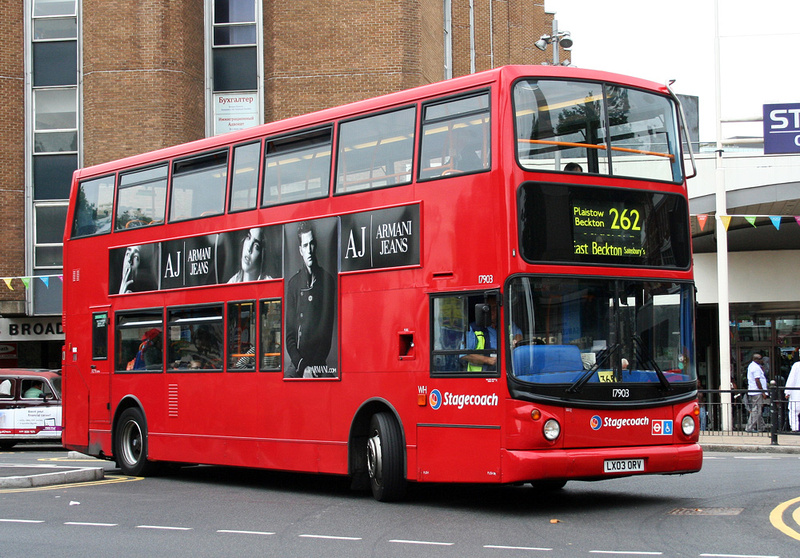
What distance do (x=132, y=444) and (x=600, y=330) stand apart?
869cm

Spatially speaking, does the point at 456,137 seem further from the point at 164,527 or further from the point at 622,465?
the point at 164,527

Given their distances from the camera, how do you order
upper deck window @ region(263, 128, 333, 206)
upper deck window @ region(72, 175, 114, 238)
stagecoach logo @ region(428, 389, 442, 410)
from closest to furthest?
stagecoach logo @ region(428, 389, 442, 410) < upper deck window @ region(263, 128, 333, 206) < upper deck window @ region(72, 175, 114, 238)

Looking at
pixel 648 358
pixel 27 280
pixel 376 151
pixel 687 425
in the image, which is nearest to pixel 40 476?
pixel 376 151

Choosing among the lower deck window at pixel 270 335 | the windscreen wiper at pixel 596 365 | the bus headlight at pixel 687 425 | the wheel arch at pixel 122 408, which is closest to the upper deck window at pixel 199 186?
the lower deck window at pixel 270 335

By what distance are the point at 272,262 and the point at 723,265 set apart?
582 inches

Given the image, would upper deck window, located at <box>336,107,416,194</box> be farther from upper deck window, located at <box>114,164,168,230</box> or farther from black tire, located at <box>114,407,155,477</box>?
black tire, located at <box>114,407,155,477</box>

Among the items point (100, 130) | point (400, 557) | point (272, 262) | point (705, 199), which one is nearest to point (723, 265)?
point (705, 199)

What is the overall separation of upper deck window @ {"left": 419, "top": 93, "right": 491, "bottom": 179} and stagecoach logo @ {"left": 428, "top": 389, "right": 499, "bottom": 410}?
2.34m

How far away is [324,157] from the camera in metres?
13.4

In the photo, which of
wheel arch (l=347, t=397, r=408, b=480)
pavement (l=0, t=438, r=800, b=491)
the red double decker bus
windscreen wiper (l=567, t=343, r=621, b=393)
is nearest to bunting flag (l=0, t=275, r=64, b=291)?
pavement (l=0, t=438, r=800, b=491)

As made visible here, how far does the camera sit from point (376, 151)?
41.5 ft

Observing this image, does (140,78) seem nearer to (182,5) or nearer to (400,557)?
(182,5)

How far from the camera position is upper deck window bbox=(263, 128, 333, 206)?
13.4 meters

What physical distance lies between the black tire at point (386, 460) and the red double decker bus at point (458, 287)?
0.03m
